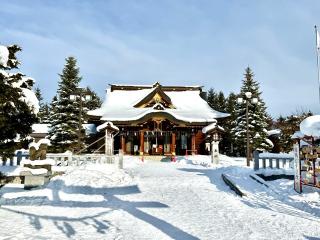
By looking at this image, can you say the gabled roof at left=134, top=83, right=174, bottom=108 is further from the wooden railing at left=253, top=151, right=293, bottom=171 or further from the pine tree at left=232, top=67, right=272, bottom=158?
the wooden railing at left=253, top=151, right=293, bottom=171

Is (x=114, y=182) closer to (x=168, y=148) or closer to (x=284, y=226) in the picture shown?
(x=284, y=226)

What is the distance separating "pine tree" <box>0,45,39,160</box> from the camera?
920cm

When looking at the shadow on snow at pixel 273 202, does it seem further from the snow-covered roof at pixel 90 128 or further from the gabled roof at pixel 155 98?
the snow-covered roof at pixel 90 128

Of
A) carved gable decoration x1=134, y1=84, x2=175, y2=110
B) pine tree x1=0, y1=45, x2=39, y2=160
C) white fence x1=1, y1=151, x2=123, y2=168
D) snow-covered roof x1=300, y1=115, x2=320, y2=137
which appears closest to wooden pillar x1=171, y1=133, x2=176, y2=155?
carved gable decoration x1=134, y1=84, x2=175, y2=110

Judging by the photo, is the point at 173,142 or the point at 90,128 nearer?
the point at 173,142

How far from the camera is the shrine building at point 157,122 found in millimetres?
35750

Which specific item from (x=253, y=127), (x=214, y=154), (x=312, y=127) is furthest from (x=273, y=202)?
(x=253, y=127)

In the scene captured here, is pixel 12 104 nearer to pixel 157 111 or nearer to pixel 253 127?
pixel 157 111

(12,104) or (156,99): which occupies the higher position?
(156,99)

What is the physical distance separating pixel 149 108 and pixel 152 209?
28.5m

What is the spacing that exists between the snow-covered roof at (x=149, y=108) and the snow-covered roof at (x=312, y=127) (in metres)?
23.1

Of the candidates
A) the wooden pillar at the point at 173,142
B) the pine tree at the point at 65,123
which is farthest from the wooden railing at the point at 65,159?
the wooden pillar at the point at 173,142

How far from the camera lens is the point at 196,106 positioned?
42031 millimetres

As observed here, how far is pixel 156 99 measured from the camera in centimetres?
3972
